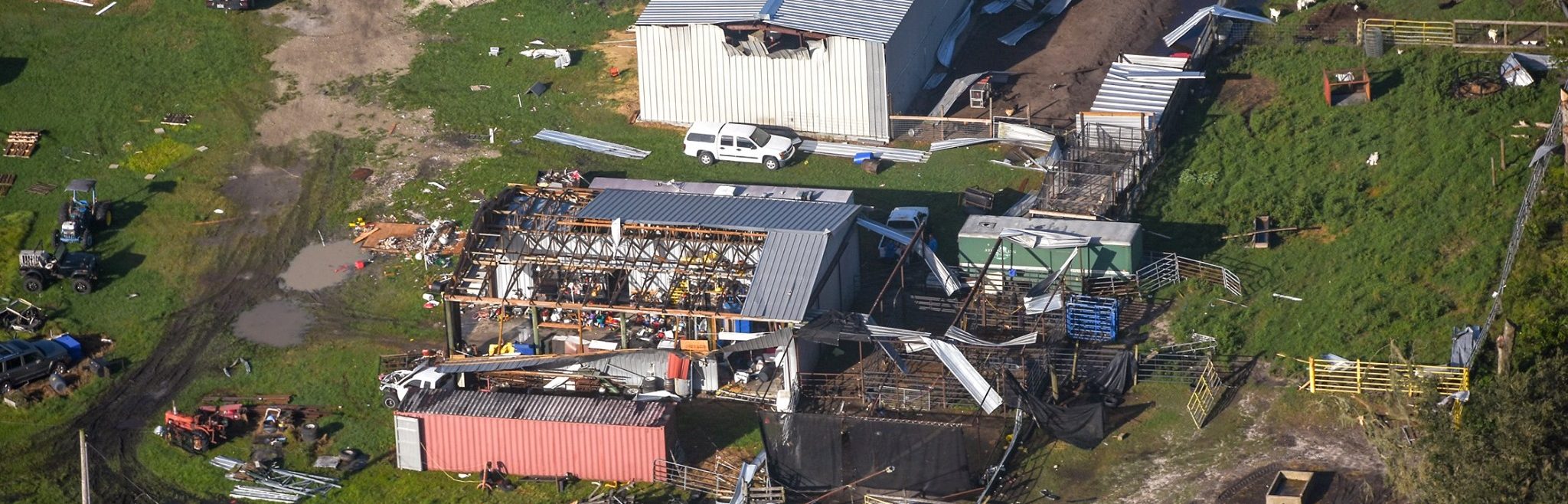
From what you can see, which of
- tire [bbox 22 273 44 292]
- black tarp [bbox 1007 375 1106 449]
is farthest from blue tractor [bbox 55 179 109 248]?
black tarp [bbox 1007 375 1106 449]

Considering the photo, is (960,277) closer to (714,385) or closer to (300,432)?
(714,385)

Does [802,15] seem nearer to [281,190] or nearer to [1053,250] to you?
[1053,250]

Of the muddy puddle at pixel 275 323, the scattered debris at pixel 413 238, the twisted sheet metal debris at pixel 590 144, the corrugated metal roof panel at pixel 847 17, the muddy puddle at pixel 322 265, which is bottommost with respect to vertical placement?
the muddy puddle at pixel 275 323

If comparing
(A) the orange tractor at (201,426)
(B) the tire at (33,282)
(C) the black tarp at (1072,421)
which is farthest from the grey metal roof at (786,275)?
(B) the tire at (33,282)

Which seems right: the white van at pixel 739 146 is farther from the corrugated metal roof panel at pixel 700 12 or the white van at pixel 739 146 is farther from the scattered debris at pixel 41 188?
the scattered debris at pixel 41 188

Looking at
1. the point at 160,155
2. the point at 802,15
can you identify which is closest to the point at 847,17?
the point at 802,15

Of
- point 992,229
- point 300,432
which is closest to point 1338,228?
point 992,229
